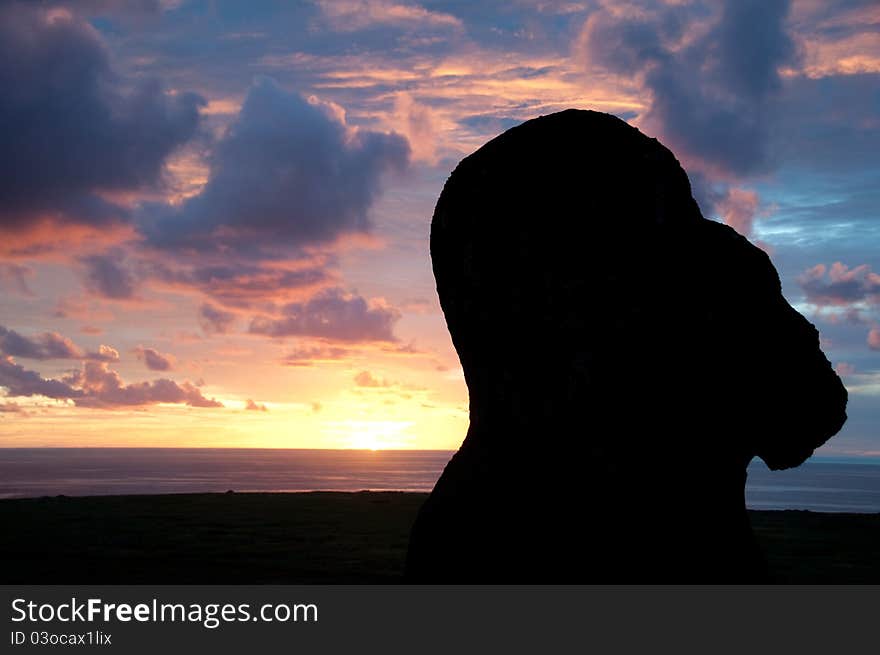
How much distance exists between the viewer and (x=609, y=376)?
8523 millimetres

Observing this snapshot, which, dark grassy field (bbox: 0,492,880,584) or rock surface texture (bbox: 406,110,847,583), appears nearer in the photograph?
rock surface texture (bbox: 406,110,847,583)

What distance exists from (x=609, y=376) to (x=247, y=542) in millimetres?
8719

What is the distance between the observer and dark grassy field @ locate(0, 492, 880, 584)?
484 inches

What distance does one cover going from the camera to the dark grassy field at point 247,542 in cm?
1230

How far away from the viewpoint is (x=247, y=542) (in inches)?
604

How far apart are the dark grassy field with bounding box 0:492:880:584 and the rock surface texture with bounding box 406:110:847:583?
369 cm

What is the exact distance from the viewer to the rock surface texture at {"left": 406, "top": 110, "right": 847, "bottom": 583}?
8.55 meters

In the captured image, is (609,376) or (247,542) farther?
(247,542)

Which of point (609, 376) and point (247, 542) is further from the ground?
point (609, 376)

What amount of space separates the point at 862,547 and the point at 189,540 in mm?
10871

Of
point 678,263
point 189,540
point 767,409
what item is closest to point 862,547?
point 767,409
